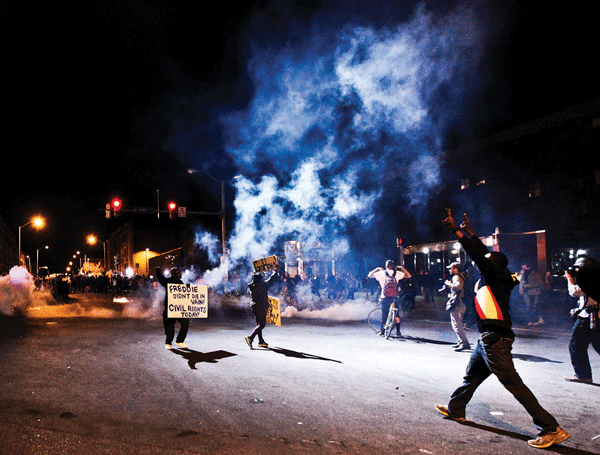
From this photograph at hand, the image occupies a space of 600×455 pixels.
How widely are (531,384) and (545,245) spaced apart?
18.1 metres

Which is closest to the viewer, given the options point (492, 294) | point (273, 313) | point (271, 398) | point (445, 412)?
point (492, 294)

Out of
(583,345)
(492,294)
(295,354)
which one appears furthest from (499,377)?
(295,354)

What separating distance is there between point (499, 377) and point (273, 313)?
6053 mm

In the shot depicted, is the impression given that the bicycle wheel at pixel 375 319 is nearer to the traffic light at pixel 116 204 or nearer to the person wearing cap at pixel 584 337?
the person wearing cap at pixel 584 337

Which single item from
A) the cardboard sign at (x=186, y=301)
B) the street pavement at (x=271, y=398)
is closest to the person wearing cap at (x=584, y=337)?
the street pavement at (x=271, y=398)

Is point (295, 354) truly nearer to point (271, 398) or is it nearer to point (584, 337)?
point (271, 398)

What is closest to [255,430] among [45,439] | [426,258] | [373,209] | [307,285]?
[45,439]

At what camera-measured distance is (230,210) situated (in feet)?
105

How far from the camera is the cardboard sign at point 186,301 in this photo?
9.20m

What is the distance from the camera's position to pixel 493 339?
14.1ft

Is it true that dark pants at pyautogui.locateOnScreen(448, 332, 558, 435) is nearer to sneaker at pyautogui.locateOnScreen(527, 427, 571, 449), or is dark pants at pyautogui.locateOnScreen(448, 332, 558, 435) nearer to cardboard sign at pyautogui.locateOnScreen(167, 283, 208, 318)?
sneaker at pyautogui.locateOnScreen(527, 427, 571, 449)

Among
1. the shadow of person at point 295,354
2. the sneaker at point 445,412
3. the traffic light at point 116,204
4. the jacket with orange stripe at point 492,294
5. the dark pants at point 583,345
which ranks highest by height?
the traffic light at point 116,204

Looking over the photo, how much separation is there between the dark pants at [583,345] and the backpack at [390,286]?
4728 mm

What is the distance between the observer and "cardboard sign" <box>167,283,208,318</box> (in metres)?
9.20
